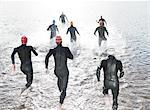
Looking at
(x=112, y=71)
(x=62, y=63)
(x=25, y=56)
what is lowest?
(x=112, y=71)

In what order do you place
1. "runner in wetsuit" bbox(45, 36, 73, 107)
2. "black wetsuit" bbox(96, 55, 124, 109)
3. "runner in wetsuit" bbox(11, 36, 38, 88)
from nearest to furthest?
"black wetsuit" bbox(96, 55, 124, 109) < "runner in wetsuit" bbox(45, 36, 73, 107) < "runner in wetsuit" bbox(11, 36, 38, 88)

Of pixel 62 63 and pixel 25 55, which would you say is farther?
pixel 25 55

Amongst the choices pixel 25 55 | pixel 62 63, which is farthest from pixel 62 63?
pixel 25 55

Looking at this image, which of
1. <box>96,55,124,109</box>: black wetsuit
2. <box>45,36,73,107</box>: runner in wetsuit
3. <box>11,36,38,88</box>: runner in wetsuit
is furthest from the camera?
<box>11,36,38,88</box>: runner in wetsuit

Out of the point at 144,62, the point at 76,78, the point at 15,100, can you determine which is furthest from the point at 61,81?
the point at 144,62

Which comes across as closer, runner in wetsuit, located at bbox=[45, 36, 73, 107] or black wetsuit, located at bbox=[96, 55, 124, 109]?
black wetsuit, located at bbox=[96, 55, 124, 109]

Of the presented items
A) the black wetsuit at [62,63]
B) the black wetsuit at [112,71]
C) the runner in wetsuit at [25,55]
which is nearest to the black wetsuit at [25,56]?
the runner in wetsuit at [25,55]

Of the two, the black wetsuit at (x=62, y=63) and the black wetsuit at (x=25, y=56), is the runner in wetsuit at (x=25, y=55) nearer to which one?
the black wetsuit at (x=25, y=56)

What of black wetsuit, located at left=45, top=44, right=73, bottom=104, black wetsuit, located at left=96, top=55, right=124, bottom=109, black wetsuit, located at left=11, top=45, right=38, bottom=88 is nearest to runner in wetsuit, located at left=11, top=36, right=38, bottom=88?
black wetsuit, located at left=11, top=45, right=38, bottom=88

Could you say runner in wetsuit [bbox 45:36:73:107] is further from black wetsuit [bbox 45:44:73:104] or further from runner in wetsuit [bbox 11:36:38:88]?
runner in wetsuit [bbox 11:36:38:88]

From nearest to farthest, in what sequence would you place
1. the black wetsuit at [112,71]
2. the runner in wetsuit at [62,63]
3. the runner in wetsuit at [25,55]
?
the black wetsuit at [112,71]
the runner in wetsuit at [62,63]
the runner in wetsuit at [25,55]

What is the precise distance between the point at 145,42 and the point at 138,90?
46.6 feet

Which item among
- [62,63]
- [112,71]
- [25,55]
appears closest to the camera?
[112,71]

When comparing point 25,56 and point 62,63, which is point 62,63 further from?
point 25,56
